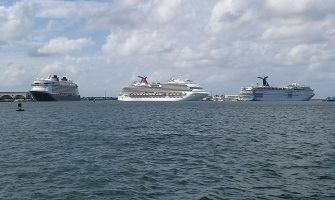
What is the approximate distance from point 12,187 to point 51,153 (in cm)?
1087

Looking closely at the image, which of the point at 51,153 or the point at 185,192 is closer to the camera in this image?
the point at 185,192

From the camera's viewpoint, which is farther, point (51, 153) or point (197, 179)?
point (51, 153)

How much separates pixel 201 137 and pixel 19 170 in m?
22.4

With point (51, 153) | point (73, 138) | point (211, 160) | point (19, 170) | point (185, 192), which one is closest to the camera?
point (185, 192)

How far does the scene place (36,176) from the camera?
74.3 ft

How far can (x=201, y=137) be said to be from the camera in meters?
42.6

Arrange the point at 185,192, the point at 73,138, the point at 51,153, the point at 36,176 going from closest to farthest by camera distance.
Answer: the point at 185,192 < the point at 36,176 < the point at 51,153 < the point at 73,138

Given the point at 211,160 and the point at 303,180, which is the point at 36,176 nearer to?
the point at 211,160

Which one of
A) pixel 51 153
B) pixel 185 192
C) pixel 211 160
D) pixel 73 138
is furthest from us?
pixel 73 138

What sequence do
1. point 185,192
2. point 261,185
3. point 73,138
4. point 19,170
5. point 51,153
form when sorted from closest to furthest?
1. point 185,192
2. point 261,185
3. point 19,170
4. point 51,153
5. point 73,138

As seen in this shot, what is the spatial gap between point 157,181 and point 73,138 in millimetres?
22064

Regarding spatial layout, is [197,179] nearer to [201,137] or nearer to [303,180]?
[303,180]

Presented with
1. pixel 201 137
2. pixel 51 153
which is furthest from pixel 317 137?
pixel 51 153

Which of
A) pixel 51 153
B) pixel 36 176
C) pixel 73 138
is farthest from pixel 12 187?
pixel 73 138
